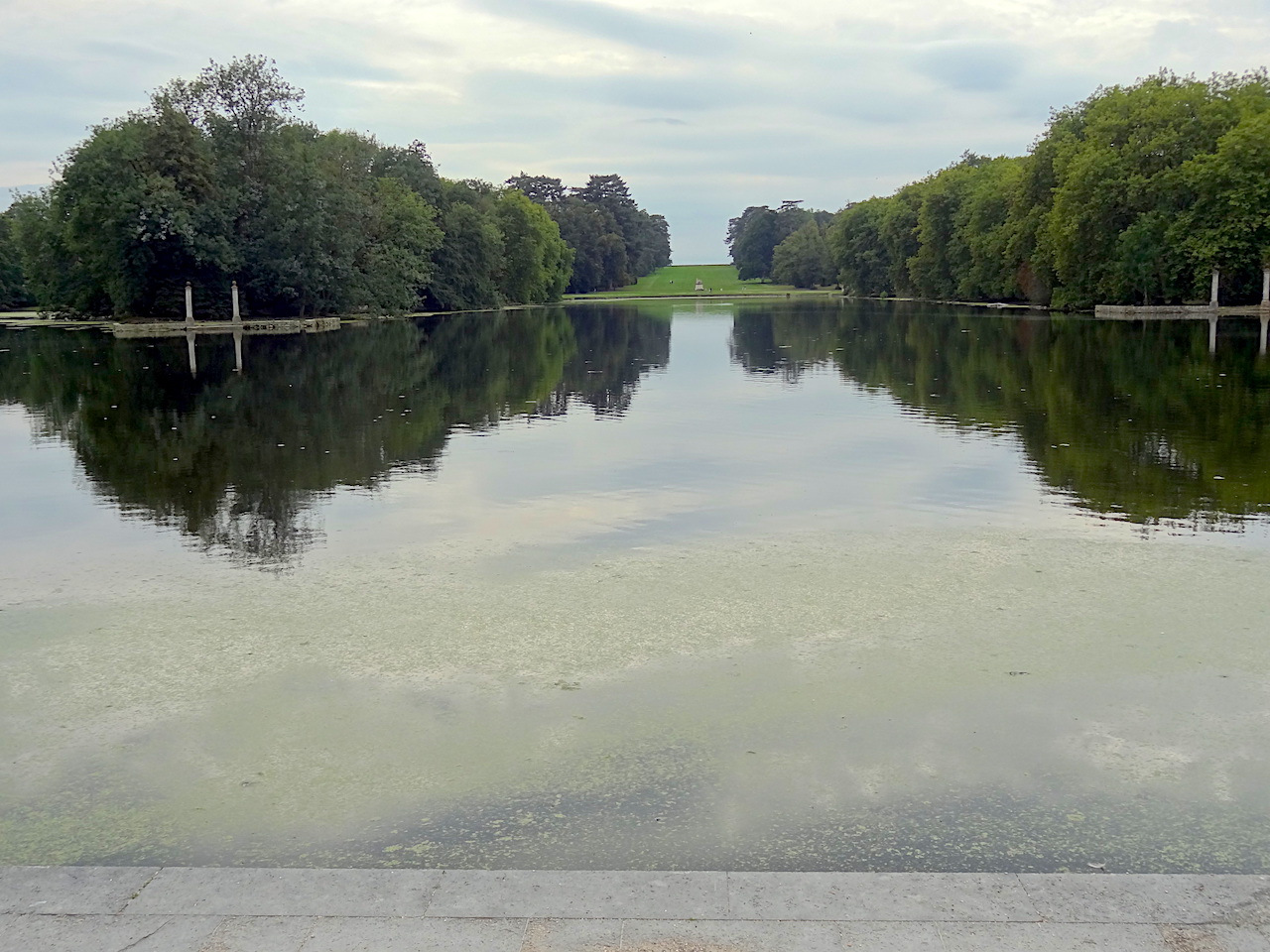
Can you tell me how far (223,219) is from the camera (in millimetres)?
60219

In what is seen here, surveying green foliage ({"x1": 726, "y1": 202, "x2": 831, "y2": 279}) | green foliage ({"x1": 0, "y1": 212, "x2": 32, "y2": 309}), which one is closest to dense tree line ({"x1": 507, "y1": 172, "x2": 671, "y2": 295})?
green foliage ({"x1": 726, "y1": 202, "x2": 831, "y2": 279})

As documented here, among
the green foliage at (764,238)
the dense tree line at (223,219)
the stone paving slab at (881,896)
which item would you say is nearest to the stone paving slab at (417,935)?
the stone paving slab at (881,896)

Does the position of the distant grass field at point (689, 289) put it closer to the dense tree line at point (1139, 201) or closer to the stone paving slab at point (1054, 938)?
the dense tree line at point (1139, 201)

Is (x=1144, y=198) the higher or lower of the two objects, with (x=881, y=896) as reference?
higher

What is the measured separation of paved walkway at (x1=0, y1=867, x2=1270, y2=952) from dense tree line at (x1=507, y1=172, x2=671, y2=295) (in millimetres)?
123233

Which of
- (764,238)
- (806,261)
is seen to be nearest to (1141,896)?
(806,261)

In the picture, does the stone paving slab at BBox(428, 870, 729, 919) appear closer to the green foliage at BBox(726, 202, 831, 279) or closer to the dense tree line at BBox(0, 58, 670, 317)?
the dense tree line at BBox(0, 58, 670, 317)

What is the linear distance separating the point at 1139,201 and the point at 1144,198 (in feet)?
1.43

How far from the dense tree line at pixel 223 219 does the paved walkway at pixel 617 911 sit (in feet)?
192

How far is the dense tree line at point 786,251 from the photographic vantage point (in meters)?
156

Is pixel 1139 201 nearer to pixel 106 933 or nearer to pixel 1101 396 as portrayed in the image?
pixel 1101 396

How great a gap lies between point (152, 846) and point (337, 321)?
6317cm

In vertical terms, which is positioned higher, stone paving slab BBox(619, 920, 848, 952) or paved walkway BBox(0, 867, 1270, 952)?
stone paving slab BBox(619, 920, 848, 952)

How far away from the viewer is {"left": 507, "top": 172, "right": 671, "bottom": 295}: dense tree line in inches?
5576
